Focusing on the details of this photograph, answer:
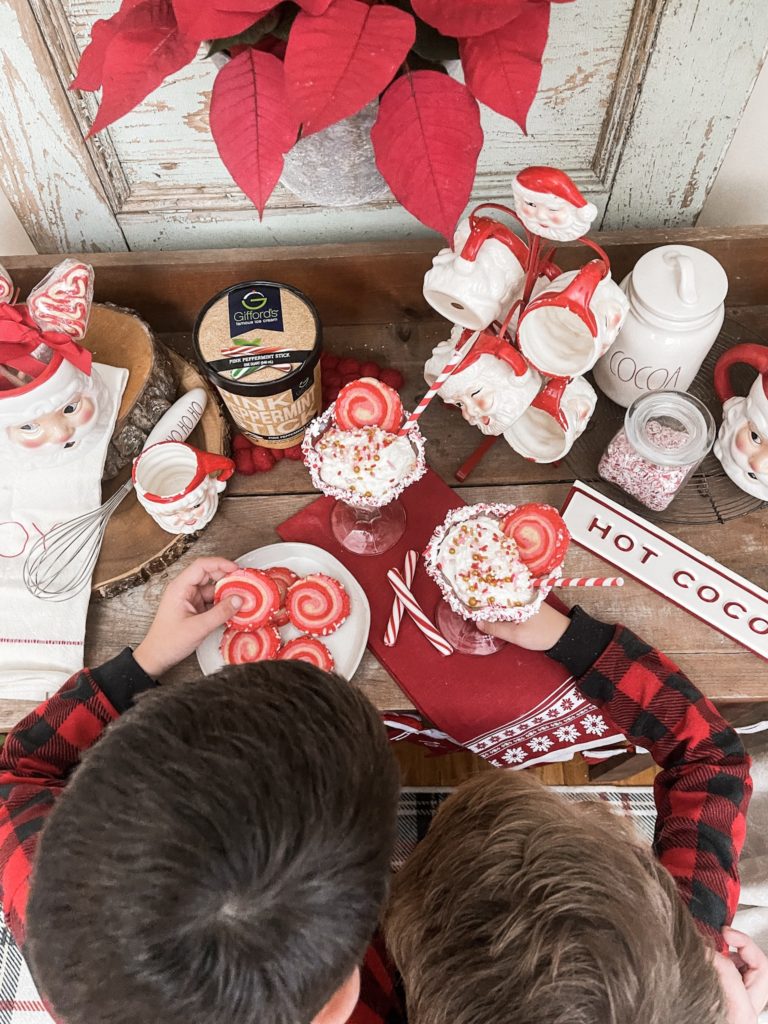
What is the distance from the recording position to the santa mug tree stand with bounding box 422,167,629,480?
705 millimetres

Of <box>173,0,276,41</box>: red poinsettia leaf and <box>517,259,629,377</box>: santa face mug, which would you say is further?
<box>517,259,629,377</box>: santa face mug

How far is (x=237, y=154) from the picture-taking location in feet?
1.90

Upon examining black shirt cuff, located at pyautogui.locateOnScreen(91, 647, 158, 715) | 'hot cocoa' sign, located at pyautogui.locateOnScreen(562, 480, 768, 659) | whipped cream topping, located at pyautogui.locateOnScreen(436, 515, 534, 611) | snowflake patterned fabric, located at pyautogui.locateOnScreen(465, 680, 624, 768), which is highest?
whipped cream topping, located at pyautogui.locateOnScreen(436, 515, 534, 611)

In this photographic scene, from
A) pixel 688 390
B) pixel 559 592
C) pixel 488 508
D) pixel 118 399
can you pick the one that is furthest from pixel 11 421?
pixel 688 390

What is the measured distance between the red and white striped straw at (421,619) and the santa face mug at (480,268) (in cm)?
32

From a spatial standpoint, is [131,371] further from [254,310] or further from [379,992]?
[379,992]

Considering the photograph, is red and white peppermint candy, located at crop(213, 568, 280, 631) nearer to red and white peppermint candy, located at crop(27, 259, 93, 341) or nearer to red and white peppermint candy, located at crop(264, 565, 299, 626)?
red and white peppermint candy, located at crop(264, 565, 299, 626)

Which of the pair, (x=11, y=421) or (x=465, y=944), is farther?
(x=11, y=421)

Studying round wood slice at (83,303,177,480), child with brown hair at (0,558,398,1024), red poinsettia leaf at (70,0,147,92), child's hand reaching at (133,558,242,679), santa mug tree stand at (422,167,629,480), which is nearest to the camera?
child with brown hair at (0,558,398,1024)

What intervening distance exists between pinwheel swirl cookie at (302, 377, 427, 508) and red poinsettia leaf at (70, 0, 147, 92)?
1.18 feet

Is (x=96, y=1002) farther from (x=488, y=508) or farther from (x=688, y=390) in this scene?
(x=688, y=390)

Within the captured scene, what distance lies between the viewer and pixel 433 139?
1.87 feet

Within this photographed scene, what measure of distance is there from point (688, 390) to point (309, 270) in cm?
53

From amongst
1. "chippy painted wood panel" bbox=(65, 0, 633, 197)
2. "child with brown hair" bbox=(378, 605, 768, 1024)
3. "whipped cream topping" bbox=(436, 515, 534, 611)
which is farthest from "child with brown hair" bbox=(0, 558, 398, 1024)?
"chippy painted wood panel" bbox=(65, 0, 633, 197)
